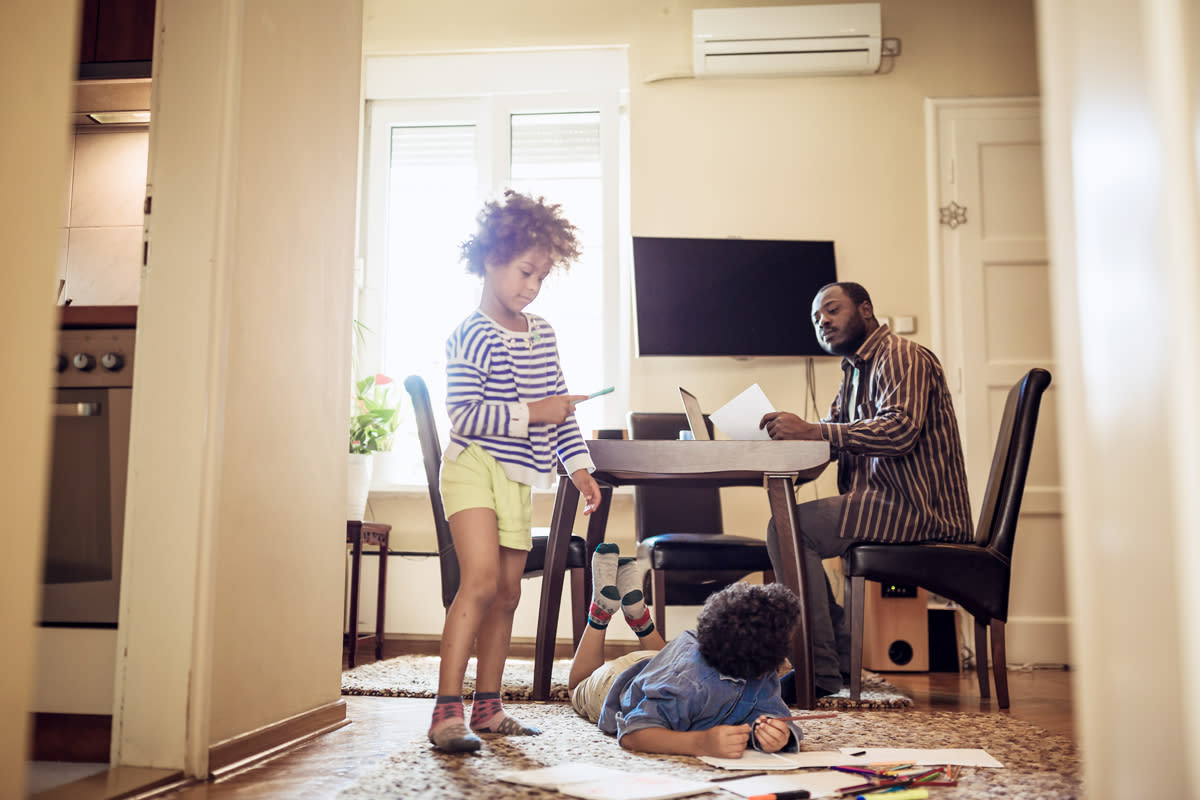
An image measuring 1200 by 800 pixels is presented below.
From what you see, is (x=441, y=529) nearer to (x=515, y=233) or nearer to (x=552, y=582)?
(x=552, y=582)

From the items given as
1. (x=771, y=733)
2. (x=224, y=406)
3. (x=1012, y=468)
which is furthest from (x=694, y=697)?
(x=1012, y=468)

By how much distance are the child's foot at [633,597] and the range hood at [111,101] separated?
64.3 inches

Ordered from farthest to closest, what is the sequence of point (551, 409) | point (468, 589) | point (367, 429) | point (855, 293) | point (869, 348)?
point (367, 429) → point (855, 293) → point (869, 348) → point (551, 409) → point (468, 589)

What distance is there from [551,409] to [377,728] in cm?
87

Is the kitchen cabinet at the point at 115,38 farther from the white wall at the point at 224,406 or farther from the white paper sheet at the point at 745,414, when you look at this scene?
the white paper sheet at the point at 745,414

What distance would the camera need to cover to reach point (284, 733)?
6.41 feet

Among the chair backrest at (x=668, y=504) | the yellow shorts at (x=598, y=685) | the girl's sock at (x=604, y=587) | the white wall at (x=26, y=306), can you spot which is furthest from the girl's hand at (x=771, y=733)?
the chair backrest at (x=668, y=504)

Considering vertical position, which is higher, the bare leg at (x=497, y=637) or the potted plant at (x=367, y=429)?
the potted plant at (x=367, y=429)

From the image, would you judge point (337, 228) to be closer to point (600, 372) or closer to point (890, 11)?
point (600, 372)

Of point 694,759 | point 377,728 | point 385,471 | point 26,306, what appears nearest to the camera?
point 26,306

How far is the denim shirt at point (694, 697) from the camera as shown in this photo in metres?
1.83

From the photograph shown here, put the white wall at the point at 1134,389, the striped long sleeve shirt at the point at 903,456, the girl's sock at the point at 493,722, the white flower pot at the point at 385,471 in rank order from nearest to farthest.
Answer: the white wall at the point at 1134,389 < the girl's sock at the point at 493,722 < the striped long sleeve shirt at the point at 903,456 < the white flower pot at the point at 385,471

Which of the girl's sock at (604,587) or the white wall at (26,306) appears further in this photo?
the girl's sock at (604,587)

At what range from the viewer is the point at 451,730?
6.19 feet
